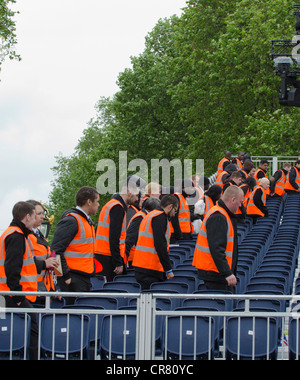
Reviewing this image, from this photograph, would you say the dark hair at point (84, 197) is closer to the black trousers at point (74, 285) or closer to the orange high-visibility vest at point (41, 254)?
the orange high-visibility vest at point (41, 254)

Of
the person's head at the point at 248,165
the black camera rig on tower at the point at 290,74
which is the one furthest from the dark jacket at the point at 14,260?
the black camera rig on tower at the point at 290,74

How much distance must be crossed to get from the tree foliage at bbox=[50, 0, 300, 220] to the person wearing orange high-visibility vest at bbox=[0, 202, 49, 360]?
22.9m

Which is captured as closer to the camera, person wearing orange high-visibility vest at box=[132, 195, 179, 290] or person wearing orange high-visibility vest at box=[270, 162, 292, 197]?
person wearing orange high-visibility vest at box=[132, 195, 179, 290]

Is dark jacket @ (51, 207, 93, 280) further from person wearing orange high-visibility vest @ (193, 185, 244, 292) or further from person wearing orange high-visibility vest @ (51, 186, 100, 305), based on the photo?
person wearing orange high-visibility vest @ (193, 185, 244, 292)

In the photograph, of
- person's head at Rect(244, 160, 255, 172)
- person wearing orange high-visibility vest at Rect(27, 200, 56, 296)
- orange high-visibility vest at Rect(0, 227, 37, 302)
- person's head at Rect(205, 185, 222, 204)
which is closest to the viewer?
orange high-visibility vest at Rect(0, 227, 37, 302)

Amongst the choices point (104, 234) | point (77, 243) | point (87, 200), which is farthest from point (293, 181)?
point (77, 243)

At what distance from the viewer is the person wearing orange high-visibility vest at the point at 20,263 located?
260 inches

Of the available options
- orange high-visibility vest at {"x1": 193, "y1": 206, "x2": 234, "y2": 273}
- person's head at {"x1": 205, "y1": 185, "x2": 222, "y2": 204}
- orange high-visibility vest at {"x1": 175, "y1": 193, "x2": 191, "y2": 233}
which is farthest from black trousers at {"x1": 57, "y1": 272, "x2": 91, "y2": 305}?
orange high-visibility vest at {"x1": 175, "y1": 193, "x2": 191, "y2": 233}

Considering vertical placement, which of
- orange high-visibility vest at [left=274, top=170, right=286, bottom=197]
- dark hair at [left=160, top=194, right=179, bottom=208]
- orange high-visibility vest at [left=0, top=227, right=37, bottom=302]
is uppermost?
orange high-visibility vest at [left=274, top=170, right=286, bottom=197]

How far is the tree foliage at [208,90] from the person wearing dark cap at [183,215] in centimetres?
1600

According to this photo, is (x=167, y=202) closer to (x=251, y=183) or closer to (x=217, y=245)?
(x=217, y=245)

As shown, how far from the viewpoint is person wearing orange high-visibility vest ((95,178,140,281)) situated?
930 cm

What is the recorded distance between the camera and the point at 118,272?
9.48 m
